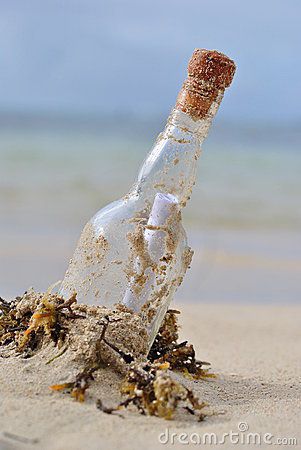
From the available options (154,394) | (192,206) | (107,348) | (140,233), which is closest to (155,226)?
(140,233)

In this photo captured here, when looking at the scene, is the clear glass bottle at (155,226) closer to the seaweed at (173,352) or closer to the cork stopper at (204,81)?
the cork stopper at (204,81)

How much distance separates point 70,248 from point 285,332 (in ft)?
14.2

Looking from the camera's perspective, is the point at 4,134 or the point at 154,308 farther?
the point at 4,134

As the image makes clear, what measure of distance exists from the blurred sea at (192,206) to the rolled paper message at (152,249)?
13.0 ft

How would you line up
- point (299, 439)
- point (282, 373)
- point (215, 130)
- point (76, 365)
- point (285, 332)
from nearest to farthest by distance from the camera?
point (299, 439) → point (76, 365) → point (282, 373) → point (285, 332) → point (215, 130)

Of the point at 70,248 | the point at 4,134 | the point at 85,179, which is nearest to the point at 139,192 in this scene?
the point at 70,248

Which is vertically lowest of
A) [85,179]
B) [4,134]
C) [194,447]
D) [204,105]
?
[194,447]

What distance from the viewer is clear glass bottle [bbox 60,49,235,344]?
279cm

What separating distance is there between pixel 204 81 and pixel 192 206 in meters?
9.37

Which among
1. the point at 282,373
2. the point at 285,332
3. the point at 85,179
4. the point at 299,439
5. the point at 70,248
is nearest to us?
the point at 299,439

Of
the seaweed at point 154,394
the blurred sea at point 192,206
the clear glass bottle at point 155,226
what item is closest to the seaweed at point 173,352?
the clear glass bottle at point 155,226

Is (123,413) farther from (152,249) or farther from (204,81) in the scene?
(204,81)

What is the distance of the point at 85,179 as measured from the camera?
14680 mm

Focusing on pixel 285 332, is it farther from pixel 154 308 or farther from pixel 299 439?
pixel 299 439
